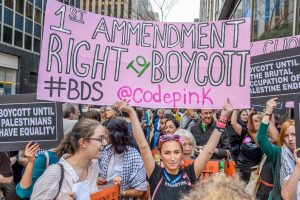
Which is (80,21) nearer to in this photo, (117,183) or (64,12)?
(64,12)

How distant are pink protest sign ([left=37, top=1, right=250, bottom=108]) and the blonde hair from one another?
227cm

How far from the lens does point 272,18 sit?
13.7 meters

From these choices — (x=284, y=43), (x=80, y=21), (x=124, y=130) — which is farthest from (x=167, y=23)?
(x=284, y=43)

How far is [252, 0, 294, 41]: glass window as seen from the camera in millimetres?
11880

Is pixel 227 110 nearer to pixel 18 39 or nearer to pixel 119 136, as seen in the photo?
pixel 119 136

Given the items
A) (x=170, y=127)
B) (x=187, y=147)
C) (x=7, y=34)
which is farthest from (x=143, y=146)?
(x=7, y=34)

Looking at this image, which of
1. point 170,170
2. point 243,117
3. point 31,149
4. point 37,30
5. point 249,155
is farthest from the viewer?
point 37,30

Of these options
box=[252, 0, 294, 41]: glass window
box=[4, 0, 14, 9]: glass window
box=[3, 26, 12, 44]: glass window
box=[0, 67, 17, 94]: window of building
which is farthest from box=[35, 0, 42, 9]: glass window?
box=[252, 0, 294, 41]: glass window

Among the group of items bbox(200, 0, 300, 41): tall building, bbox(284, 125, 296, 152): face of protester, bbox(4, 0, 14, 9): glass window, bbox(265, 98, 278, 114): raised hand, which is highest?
bbox(4, 0, 14, 9): glass window

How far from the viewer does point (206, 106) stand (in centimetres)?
420

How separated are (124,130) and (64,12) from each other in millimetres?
1329

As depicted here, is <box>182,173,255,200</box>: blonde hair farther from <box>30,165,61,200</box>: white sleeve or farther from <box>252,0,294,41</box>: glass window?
<box>252,0,294,41</box>: glass window

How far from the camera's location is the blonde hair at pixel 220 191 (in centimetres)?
170

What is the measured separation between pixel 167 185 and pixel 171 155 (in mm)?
237
